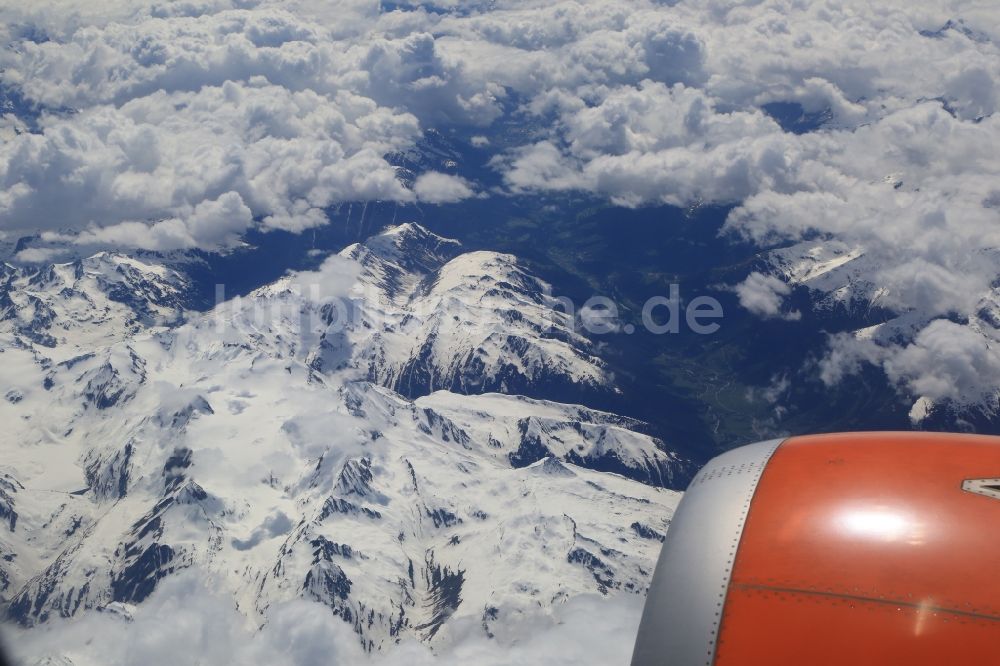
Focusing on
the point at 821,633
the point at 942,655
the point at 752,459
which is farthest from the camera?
the point at 752,459

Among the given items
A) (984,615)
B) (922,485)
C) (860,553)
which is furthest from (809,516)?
(984,615)

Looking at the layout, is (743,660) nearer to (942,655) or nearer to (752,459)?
(942,655)

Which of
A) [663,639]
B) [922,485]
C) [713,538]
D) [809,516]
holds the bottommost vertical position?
[663,639]

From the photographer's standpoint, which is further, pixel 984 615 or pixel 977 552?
pixel 977 552

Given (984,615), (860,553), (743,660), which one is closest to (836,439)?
(860,553)

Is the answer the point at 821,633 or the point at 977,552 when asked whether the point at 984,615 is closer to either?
the point at 977,552

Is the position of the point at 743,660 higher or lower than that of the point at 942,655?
lower

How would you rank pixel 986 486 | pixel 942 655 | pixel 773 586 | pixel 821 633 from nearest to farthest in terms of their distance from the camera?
pixel 942 655, pixel 821 633, pixel 773 586, pixel 986 486
